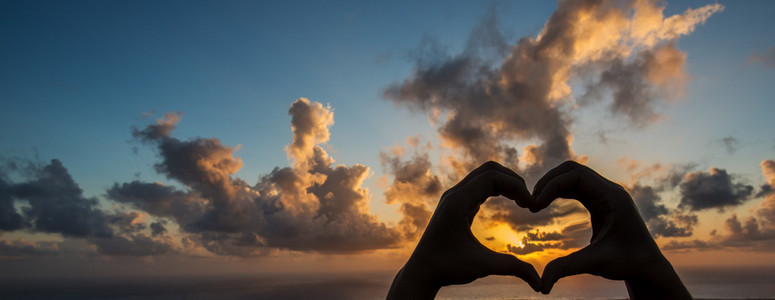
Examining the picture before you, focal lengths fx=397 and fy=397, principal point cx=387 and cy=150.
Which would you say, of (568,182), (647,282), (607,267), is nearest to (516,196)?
(568,182)

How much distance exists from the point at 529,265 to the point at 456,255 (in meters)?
2.21

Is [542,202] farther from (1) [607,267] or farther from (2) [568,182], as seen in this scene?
(1) [607,267]

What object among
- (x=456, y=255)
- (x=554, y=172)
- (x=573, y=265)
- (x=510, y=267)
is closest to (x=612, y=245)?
(x=573, y=265)

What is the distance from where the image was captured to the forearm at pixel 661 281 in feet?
40.3

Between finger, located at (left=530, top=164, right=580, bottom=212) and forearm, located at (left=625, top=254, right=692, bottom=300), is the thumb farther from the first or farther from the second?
forearm, located at (left=625, top=254, right=692, bottom=300)

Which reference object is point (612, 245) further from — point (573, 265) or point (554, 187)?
point (554, 187)

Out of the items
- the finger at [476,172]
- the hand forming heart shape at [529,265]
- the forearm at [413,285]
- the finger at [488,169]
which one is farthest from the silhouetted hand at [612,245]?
the forearm at [413,285]

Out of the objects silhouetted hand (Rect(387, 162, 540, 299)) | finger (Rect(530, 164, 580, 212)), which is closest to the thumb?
silhouetted hand (Rect(387, 162, 540, 299))

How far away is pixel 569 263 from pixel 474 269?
9.47 feet

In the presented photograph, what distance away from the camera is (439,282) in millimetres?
12172

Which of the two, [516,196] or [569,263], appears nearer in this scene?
[569,263]

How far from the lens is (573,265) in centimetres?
1197

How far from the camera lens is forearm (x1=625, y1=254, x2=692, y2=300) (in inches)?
484

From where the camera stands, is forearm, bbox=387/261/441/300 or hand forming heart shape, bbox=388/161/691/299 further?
hand forming heart shape, bbox=388/161/691/299
